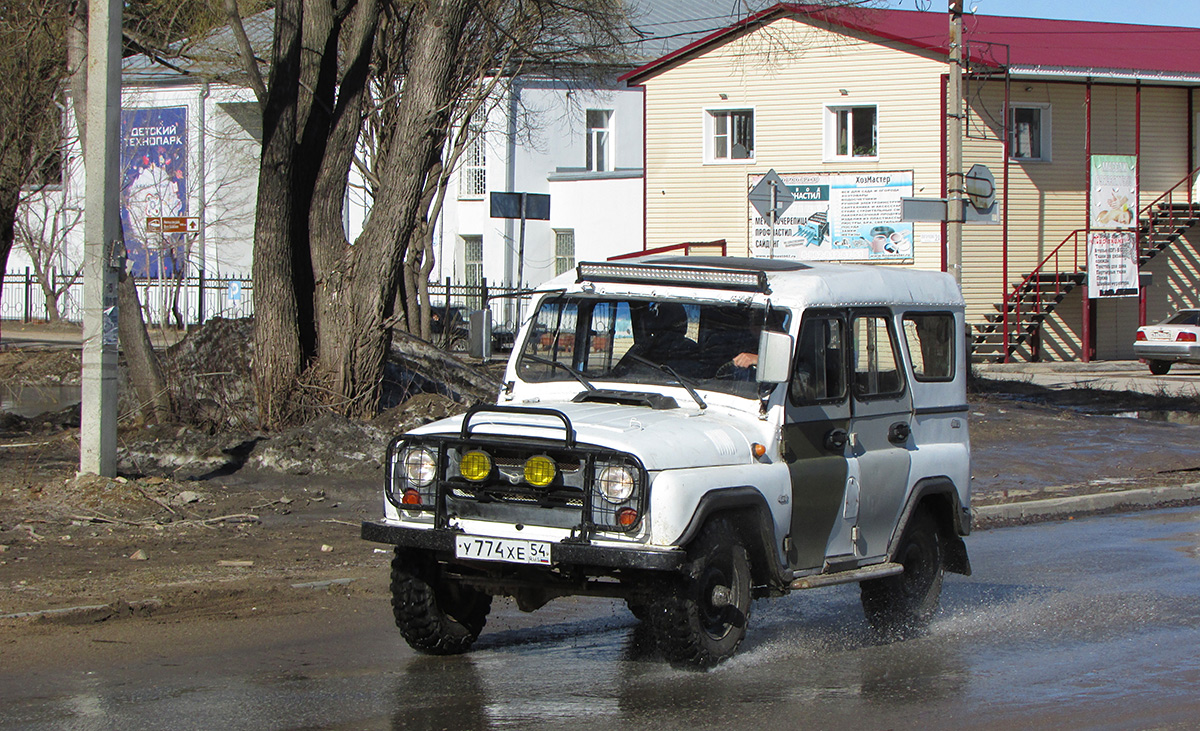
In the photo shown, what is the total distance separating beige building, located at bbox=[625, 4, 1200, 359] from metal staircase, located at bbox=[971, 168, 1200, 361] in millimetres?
57

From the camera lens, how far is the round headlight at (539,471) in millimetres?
6062

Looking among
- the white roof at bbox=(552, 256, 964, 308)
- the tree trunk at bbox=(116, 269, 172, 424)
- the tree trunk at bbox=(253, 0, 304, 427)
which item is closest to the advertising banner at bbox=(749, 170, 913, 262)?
the tree trunk at bbox=(253, 0, 304, 427)

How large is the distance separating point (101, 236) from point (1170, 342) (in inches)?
974

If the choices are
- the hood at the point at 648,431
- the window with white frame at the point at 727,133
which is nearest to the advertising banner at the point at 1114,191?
the window with white frame at the point at 727,133

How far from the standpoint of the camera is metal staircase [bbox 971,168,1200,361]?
3275cm

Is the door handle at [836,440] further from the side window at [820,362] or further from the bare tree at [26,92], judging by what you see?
the bare tree at [26,92]

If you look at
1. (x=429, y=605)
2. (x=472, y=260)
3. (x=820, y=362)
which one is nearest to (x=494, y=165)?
(x=472, y=260)

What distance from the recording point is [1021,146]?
3362 cm

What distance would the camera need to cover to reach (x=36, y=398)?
22.4 m

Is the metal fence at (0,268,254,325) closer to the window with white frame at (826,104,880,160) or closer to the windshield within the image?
the window with white frame at (826,104,880,160)

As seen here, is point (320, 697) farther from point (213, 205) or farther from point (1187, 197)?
point (213, 205)

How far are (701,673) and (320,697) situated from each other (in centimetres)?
176

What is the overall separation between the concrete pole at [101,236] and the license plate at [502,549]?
17.4 feet

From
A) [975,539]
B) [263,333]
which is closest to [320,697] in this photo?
[975,539]
